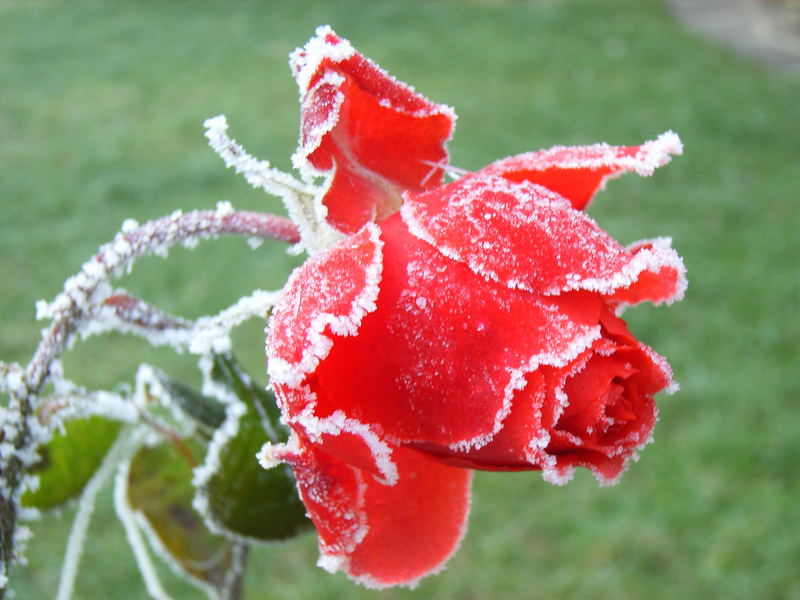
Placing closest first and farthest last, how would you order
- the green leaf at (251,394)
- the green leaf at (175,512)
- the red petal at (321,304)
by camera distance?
the red petal at (321,304)
the green leaf at (251,394)
the green leaf at (175,512)

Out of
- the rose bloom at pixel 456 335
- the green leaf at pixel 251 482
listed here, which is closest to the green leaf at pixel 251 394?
Answer: the green leaf at pixel 251 482

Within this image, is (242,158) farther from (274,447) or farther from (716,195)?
(716,195)

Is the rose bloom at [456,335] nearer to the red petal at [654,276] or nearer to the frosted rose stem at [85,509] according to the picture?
the red petal at [654,276]

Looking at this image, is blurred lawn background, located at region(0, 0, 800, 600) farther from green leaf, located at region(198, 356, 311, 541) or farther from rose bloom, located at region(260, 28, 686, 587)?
rose bloom, located at region(260, 28, 686, 587)

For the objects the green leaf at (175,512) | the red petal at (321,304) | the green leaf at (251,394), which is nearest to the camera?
the red petal at (321,304)

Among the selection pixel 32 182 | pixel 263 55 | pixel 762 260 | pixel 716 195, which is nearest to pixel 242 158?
pixel 762 260

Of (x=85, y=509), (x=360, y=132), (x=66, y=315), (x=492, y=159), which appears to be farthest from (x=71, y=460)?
(x=492, y=159)

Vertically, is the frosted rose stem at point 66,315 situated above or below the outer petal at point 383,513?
above
